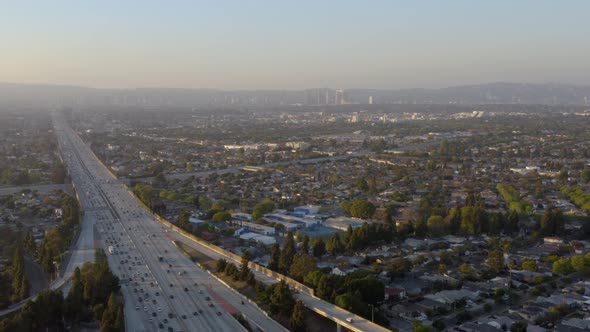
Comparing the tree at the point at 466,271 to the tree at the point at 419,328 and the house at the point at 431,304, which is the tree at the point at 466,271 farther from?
the tree at the point at 419,328

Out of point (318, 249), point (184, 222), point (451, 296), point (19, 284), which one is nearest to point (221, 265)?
point (318, 249)

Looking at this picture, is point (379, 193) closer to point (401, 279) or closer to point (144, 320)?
point (401, 279)

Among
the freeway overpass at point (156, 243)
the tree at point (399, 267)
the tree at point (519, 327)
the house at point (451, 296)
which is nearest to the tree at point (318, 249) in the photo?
the freeway overpass at point (156, 243)

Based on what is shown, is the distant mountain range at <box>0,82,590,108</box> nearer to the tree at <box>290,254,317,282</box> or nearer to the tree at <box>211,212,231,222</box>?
the tree at <box>211,212,231,222</box>

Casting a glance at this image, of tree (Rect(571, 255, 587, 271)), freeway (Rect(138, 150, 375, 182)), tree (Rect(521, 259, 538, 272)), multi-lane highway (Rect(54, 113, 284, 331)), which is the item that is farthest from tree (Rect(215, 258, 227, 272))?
freeway (Rect(138, 150, 375, 182))

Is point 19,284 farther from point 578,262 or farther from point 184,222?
point 578,262

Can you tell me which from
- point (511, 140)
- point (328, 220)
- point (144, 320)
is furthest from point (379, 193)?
point (511, 140)
